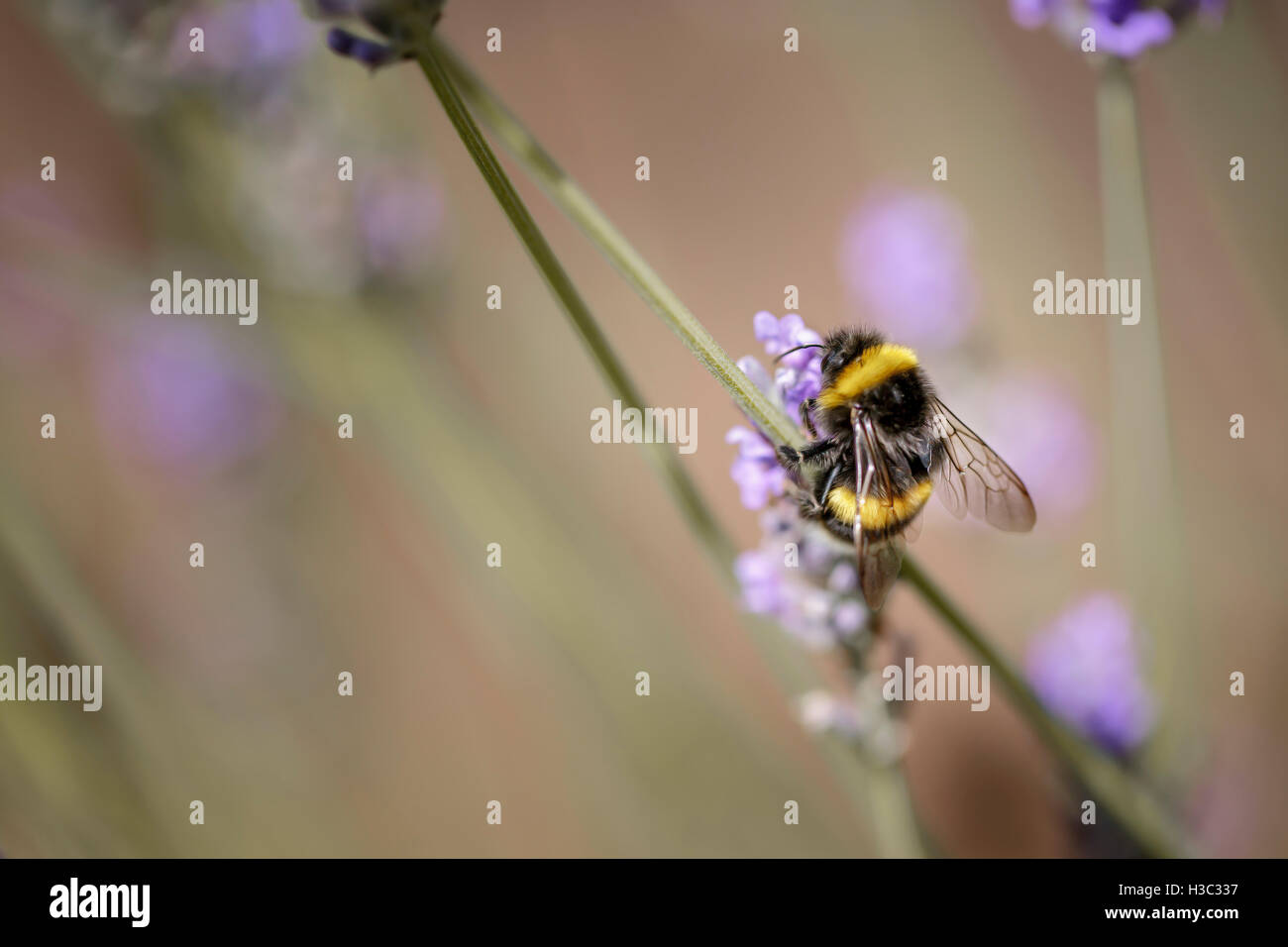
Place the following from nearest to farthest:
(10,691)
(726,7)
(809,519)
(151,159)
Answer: (809,519), (10,691), (151,159), (726,7)

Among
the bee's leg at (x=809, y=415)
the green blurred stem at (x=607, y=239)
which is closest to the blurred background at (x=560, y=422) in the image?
the bee's leg at (x=809, y=415)

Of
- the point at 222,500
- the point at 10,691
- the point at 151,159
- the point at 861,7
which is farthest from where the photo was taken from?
the point at 222,500

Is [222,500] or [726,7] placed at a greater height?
[726,7]

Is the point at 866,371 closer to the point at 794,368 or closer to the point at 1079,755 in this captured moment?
the point at 794,368

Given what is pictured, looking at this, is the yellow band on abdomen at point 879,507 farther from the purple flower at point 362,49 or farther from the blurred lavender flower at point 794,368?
the purple flower at point 362,49

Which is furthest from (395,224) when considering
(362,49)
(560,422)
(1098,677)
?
(1098,677)

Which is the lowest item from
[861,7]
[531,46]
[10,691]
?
[10,691]

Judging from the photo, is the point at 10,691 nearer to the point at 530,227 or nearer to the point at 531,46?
the point at 530,227

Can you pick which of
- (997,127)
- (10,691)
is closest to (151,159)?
(10,691)
